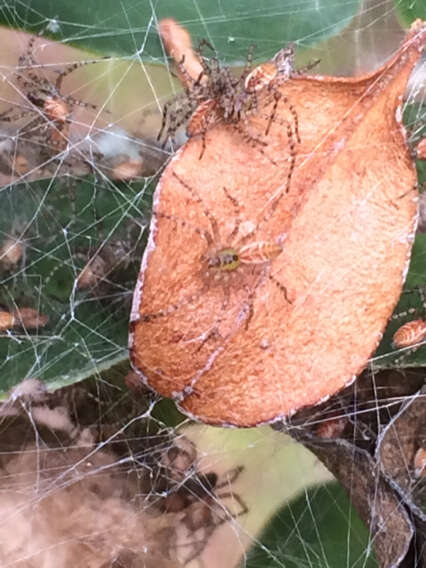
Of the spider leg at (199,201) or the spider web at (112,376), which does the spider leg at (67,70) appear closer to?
the spider web at (112,376)

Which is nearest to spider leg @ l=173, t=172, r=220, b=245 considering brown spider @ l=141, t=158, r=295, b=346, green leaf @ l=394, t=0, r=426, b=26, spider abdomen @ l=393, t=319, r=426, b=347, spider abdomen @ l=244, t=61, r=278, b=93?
brown spider @ l=141, t=158, r=295, b=346

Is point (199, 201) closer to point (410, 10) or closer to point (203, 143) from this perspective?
point (203, 143)

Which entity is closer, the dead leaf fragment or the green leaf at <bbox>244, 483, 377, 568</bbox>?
the dead leaf fragment

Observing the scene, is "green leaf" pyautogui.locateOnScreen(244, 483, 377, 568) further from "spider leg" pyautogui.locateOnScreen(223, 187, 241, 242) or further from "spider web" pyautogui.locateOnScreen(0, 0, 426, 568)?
"spider leg" pyautogui.locateOnScreen(223, 187, 241, 242)

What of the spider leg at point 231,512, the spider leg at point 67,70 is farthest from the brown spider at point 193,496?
the spider leg at point 67,70

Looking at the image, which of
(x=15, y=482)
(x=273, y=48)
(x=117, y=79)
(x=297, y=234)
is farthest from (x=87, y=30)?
(x=15, y=482)
